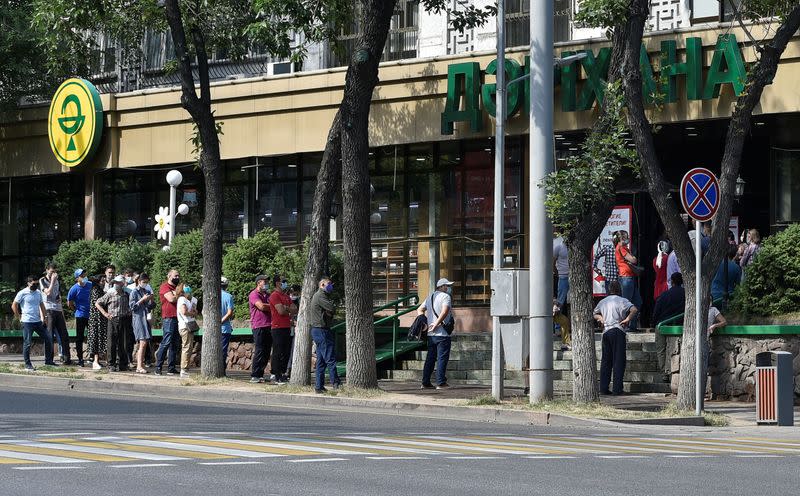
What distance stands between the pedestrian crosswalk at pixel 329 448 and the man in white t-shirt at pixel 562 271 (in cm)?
1003

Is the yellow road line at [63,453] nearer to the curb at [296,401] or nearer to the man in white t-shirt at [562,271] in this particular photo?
the curb at [296,401]

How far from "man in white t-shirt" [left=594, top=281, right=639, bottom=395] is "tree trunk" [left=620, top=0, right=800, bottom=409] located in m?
2.71

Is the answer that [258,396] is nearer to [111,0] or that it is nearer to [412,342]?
[412,342]

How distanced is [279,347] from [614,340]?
585 cm

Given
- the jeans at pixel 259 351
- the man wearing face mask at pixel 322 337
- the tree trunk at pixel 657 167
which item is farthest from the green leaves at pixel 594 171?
the jeans at pixel 259 351

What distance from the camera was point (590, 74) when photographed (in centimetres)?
2720

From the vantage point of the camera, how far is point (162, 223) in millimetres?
35094

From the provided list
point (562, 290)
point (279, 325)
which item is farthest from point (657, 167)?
point (279, 325)

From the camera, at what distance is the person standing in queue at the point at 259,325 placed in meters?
24.3

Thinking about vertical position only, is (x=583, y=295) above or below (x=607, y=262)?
below

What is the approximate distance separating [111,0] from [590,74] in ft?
30.8

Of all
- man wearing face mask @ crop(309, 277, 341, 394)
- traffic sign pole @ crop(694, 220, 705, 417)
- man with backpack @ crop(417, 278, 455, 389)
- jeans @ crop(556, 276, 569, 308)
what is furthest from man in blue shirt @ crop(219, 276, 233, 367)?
traffic sign pole @ crop(694, 220, 705, 417)

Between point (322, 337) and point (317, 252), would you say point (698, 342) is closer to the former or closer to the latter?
point (322, 337)

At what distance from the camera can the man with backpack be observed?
22719mm
